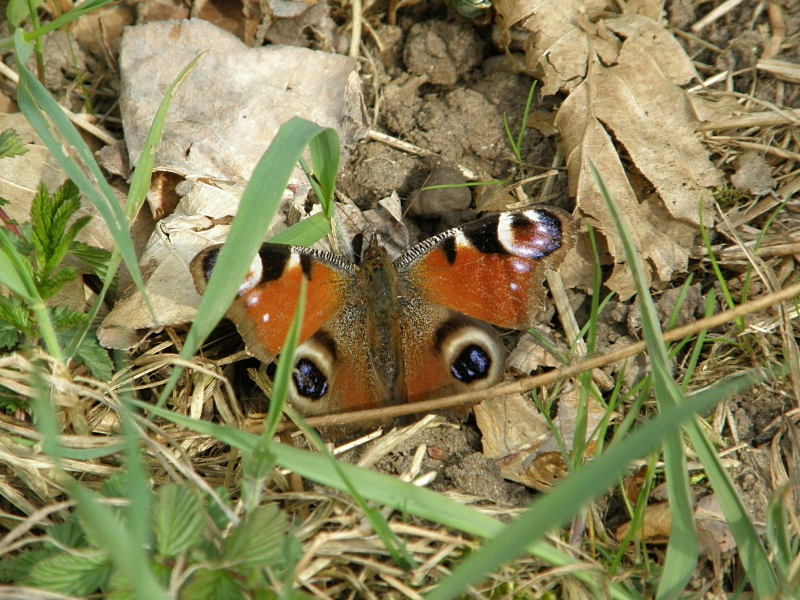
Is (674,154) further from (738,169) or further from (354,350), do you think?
(354,350)

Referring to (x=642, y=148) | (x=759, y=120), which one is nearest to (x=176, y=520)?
(x=642, y=148)

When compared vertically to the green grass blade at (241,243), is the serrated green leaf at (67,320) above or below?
below

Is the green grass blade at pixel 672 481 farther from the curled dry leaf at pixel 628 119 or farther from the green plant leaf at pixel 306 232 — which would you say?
the green plant leaf at pixel 306 232

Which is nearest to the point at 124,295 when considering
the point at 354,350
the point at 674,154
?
the point at 354,350

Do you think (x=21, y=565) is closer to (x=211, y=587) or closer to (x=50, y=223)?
(x=211, y=587)

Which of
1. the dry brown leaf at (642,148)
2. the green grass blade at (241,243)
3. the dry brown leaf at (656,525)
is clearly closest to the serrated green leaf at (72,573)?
the green grass blade at (241,243)
